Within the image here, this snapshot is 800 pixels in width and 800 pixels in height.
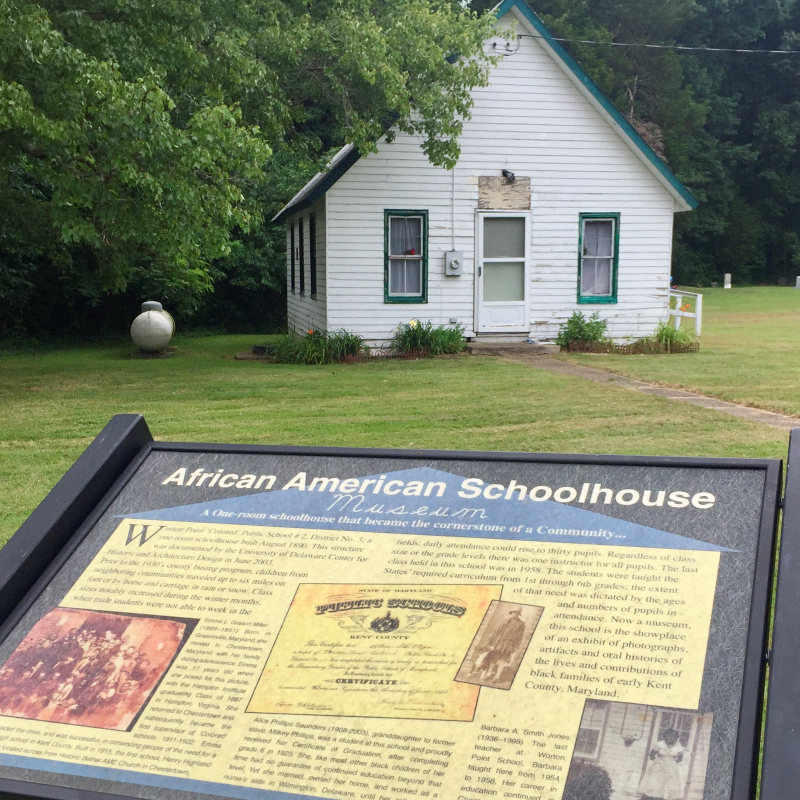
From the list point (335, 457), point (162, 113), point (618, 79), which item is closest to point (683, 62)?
point (618, 79)

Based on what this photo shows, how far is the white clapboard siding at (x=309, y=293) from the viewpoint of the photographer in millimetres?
17188

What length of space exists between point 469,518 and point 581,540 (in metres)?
0.31

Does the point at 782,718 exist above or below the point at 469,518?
below

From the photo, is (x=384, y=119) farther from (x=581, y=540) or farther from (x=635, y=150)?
(x=581, y=540)

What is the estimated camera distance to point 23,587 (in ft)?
8.57

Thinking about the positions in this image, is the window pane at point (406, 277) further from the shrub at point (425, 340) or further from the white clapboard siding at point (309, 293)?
the white clapboard siding at point (309, 293)

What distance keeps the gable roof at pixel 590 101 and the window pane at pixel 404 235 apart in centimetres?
137

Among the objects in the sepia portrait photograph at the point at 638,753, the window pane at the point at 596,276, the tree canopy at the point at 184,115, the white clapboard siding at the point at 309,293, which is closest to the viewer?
the sepia portrait photograph at the point at 638,753

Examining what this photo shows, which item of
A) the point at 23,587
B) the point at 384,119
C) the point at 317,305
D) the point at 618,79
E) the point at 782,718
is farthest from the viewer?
the point at 618,79

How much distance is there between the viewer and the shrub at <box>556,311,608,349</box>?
17.4 m

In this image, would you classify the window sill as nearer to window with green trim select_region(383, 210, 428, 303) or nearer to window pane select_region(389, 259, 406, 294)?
window with green trim select_region(383, 210, 428, 303)

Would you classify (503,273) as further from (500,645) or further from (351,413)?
(500,645)

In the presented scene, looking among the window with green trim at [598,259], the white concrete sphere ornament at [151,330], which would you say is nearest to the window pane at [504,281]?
the window with green trim at [598,259]

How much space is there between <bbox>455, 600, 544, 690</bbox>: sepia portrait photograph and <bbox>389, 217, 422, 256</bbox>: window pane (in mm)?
15041
